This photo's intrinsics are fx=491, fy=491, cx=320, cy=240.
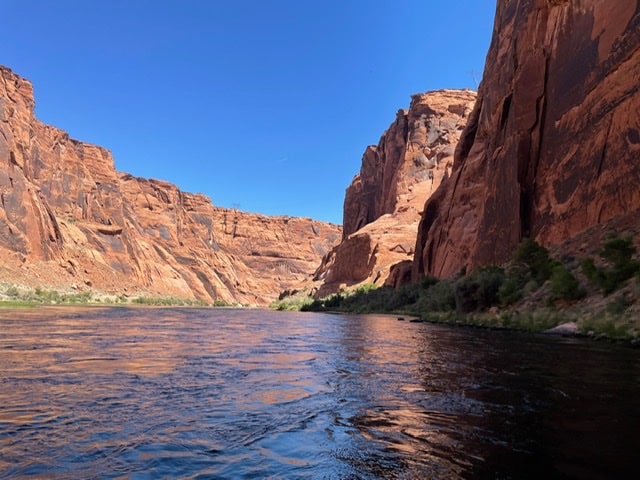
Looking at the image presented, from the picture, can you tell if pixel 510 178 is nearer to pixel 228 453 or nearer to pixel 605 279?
pixel 605 279

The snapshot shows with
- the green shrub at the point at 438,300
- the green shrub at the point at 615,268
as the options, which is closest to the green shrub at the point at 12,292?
the green shrub at the point at 438,300

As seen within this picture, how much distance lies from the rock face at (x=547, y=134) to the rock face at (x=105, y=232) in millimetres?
62231

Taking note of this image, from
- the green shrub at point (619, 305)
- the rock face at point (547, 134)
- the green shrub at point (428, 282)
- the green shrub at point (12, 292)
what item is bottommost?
the green shrub at point (12, 292)

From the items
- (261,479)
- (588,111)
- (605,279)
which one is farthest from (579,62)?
(261,479)

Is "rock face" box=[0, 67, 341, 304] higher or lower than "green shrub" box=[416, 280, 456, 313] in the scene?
higher

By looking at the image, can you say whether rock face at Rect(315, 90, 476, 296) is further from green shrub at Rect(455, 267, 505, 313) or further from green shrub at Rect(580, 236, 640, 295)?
green shrub at Rect(580, 236, 640, 295)

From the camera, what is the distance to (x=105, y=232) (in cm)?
10631

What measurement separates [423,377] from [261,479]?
590 centimetres

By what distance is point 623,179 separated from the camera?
81.4 ft

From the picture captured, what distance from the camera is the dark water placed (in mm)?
4469

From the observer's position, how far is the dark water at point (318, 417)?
14.7 feet

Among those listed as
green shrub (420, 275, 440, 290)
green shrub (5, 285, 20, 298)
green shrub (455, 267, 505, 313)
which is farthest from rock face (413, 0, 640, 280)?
green shrub (5, 285, 20, 298)

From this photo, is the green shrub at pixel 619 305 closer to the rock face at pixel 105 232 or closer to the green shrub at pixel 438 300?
the green shrub at pixel 438 300

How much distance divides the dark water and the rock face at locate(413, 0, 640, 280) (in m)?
18.0
